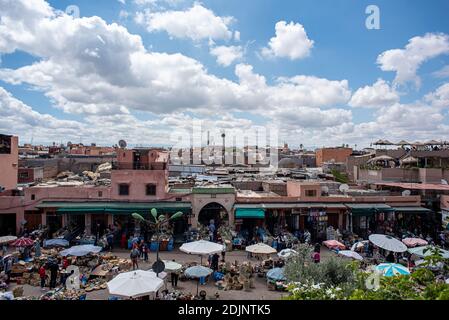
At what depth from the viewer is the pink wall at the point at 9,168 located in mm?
27750

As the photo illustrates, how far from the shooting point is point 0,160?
90.2 ft

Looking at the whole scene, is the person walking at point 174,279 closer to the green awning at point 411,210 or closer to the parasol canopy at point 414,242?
the parasol canopy at point 414,242

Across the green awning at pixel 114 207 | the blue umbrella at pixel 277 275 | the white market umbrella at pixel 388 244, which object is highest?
the green awning at pixel 114 207

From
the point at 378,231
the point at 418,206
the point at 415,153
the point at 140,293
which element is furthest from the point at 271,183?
the point at 415,153

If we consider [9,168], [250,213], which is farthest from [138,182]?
[9,168]

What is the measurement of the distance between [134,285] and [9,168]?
76.1 ft

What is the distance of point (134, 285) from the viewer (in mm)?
11727

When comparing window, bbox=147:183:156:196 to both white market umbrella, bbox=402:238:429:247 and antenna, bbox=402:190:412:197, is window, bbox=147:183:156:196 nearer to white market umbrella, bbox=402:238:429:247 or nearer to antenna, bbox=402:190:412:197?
white market umbrella, bbox=402:238:429:247

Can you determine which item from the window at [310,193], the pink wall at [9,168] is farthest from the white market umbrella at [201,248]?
the pink wall at [9,168]

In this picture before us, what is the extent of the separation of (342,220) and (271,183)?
6.38 m

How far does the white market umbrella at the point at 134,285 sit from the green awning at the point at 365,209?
652 inches

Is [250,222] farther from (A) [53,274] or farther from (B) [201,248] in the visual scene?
(A) [53,274]

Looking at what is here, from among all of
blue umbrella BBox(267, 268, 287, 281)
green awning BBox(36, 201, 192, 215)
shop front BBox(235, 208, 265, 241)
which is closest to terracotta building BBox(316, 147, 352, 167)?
shop front BBox(235, 208, 265, 241)
